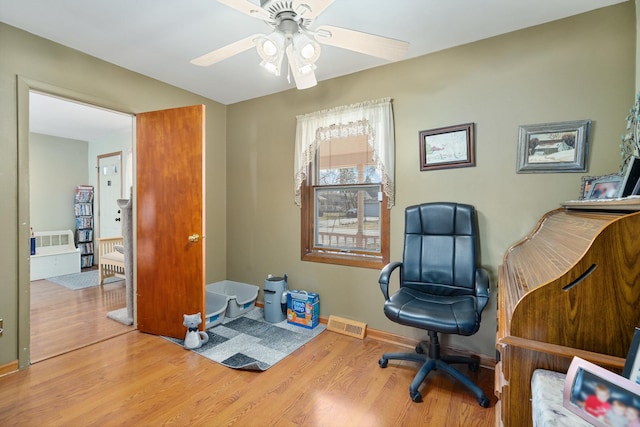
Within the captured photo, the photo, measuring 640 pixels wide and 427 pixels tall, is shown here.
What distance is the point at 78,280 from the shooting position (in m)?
4.43

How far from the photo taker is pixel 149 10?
184cm

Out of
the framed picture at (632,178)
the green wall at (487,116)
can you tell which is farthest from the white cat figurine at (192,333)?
the framed picture at (632,178)

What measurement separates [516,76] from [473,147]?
0.55 m

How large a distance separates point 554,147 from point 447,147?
2.22 ft

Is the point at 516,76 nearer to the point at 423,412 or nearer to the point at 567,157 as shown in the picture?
the point at 567,157

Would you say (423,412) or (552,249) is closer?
(552,249)

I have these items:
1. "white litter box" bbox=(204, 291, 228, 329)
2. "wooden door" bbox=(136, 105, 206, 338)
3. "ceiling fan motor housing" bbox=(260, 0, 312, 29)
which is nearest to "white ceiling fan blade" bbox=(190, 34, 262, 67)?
"ceiling fan motor housing" bbox=(260, 0, 312, 29)

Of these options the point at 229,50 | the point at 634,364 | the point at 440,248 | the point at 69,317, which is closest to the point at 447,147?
the point at 440,248

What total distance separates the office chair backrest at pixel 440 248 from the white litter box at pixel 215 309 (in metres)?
1.86

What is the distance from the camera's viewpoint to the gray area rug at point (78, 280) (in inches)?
163

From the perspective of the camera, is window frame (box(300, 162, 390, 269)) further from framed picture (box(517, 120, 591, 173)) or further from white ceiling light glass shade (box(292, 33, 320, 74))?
white ceiling light glass shade (box(292, 33, 320, 74))

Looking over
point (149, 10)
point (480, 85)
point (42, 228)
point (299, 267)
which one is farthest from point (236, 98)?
point (42, 228)

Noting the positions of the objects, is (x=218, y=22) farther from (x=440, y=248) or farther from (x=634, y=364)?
(x=634, y=364)

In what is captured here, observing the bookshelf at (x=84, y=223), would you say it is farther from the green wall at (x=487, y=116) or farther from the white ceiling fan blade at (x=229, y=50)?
the white ceiling fan blade at (x=229, y=50)
